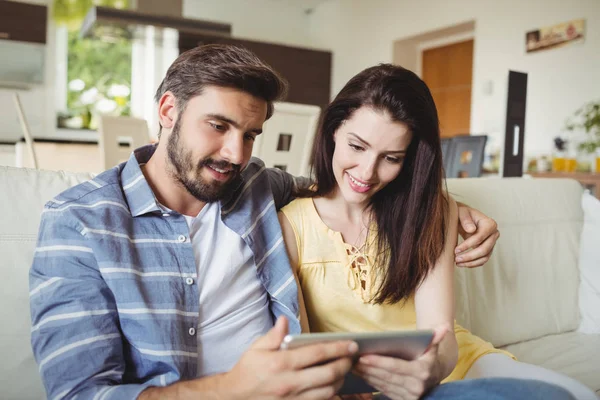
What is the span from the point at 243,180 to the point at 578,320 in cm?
146

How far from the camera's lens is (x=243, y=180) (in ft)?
4.35

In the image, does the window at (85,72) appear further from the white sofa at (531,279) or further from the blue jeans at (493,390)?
the blue jeans at (493,390)

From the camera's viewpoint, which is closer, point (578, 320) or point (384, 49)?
point (578, 320)

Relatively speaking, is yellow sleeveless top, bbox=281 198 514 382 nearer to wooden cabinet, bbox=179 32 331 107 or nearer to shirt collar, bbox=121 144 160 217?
shirt collar, bbox=121 144 160 217

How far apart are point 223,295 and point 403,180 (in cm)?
55

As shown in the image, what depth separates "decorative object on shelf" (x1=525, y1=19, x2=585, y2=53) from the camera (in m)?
4.38

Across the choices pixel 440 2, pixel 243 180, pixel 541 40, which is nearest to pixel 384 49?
pixel 440 2

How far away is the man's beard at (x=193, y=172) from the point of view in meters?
1.13

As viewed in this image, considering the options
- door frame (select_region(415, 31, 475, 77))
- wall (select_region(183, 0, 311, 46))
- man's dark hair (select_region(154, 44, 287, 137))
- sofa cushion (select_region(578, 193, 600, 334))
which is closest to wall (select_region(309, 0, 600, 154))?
door frame (select_region(415, 31, 475, 77))

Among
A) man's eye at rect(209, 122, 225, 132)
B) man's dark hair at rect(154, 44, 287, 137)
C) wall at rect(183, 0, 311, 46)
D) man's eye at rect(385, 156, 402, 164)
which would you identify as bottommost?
man's eye at rect(385, 156, 402, 164)

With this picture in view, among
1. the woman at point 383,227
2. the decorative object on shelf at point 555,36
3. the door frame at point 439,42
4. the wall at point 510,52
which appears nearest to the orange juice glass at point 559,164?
the wall at point 510,52

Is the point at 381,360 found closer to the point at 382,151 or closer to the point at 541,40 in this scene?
the point at 382,151

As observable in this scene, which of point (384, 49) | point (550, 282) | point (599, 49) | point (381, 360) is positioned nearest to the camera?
point (381, 360)

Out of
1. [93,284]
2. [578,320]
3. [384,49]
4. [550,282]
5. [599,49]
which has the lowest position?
[578,320]
